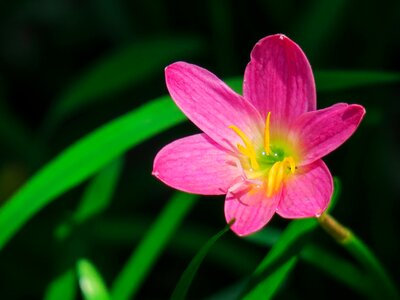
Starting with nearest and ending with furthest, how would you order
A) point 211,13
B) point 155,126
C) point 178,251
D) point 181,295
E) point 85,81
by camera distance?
point 181,295
point 155,126
point 178,251
point 85,81
point 211,13

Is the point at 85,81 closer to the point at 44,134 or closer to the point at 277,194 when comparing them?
the point at 44,134

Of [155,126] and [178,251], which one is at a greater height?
[155,126]

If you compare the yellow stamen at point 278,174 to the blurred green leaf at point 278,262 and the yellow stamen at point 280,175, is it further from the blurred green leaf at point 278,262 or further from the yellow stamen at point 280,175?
the blurred green leaf at point 278,262

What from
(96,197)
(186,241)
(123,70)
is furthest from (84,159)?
(123,70)

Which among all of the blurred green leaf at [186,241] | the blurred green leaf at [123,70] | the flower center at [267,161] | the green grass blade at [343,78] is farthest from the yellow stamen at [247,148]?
the blurred green leaf at [123,70]

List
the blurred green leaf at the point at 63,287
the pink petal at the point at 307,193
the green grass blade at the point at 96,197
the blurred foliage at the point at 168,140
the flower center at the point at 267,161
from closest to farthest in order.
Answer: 1. the pink petal at the point at 307,193
2. the flower center at the point at 267,161
3. the blurred green leaf at the point at 63,287
4. the green grass blade at the point at 96,197
5. the blurred foliage at the point at 168,140

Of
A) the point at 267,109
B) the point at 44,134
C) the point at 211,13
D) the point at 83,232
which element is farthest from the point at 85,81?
the point at 267,109

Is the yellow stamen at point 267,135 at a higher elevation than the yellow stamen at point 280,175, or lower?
higher
